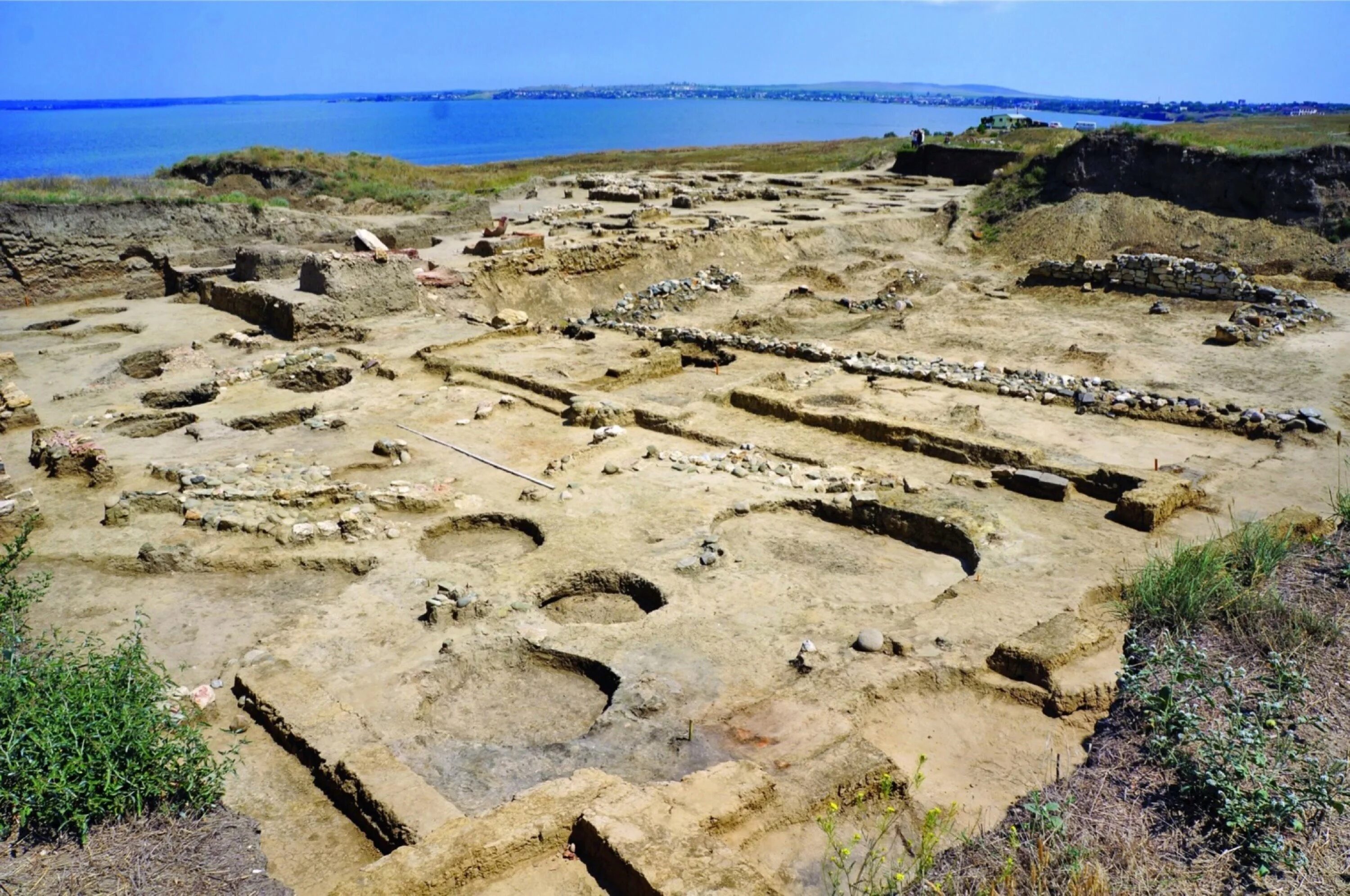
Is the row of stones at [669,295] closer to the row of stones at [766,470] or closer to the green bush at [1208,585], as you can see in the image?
the row of stones at [766,470]

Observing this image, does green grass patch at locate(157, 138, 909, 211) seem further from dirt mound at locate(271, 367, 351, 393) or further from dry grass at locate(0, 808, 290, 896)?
dry grass at locate(0, 808, 290, 896)

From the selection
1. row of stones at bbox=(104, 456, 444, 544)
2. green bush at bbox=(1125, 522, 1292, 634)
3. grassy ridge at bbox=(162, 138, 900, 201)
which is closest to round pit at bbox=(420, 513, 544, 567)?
row of stones at bbox=(104, 456, 444, 544)


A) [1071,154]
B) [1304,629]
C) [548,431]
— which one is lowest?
[548,431]

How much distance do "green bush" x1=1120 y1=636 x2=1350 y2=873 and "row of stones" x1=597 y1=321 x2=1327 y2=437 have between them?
19.9 ft

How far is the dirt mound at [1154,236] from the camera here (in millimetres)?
18500

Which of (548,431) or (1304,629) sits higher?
(1304,629)

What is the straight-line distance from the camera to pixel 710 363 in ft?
41.3

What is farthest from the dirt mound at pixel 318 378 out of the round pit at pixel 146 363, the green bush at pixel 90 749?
the green bush at pixel 90 749

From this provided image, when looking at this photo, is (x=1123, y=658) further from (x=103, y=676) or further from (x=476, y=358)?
(x=476, y=358)

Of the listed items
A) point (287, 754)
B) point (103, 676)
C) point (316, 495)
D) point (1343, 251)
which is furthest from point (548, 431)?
point (1343, 251)

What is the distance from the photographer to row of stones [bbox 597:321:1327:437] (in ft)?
30.8

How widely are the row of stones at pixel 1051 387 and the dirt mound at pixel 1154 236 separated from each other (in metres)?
10.0

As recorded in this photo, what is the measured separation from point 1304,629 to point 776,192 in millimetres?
25457

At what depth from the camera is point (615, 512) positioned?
7441 millimetres
